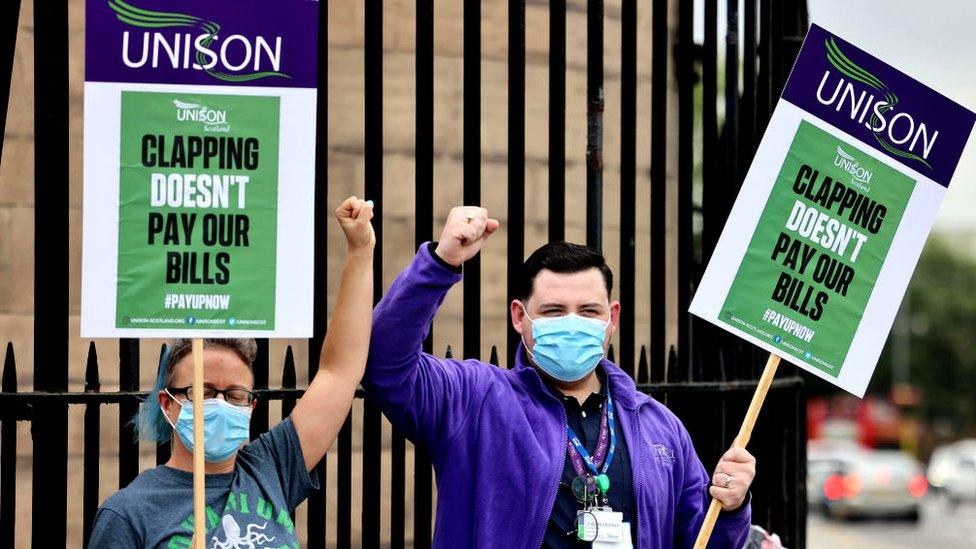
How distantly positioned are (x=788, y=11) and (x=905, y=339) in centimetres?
6723

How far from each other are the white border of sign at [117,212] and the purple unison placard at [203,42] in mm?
29

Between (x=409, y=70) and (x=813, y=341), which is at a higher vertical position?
(x=409, y=70)

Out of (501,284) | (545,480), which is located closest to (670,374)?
(501,284)

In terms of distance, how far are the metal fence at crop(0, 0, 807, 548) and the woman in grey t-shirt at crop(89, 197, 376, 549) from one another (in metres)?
0.77

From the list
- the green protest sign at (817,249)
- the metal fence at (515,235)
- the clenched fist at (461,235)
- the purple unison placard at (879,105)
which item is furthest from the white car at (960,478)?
the clenched fist at (461,235)

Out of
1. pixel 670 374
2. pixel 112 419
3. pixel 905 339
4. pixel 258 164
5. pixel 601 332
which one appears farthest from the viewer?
pixel 905 339

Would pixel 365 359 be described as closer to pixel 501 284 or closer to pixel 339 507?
pixel 339 507

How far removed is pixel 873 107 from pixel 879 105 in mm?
17

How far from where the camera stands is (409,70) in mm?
6301

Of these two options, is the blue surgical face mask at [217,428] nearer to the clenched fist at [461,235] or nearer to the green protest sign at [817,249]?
the clenched fist at [461,235]

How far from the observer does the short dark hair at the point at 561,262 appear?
3861 mm

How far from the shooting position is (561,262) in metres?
3.86

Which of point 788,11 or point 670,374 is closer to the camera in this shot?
point 670,374

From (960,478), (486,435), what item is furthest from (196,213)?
(960,478)
